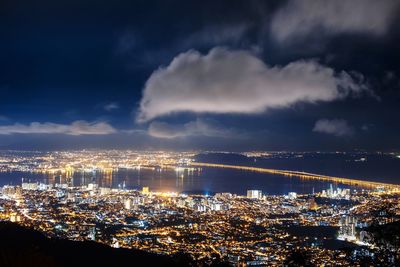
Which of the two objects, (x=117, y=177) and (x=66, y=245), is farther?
(x=117, y=177)

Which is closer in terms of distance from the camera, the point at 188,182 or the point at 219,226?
the point at 219,226

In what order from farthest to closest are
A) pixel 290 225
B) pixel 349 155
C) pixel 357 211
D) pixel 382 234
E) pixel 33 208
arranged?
pixel 349 155
pixel 357 211
pixel 33 208
pixel 290 225
pixel 382 234

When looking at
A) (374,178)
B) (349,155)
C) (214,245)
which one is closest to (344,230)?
(214,245)

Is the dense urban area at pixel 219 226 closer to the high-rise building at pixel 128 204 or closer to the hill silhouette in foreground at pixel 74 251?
the high-rise building at pixel 128 204

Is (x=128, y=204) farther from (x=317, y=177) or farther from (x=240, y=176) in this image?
(x=317, y=177)

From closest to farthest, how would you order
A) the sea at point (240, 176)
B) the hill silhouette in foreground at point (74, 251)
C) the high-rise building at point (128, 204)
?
the hill silhouette in foreground at point (74, 251), the high-rise building at point (128, 204), the sea at point (240, 176)

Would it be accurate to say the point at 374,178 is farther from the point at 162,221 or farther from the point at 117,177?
the point at 162,221

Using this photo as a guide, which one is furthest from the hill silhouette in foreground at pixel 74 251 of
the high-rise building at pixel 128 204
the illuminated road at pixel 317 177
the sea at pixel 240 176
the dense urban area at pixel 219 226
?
the illuminated road at pixel 317 177

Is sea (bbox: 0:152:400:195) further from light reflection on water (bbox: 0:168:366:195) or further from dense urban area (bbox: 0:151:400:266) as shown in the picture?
dense urban area (bbox: 0:151:400:266)

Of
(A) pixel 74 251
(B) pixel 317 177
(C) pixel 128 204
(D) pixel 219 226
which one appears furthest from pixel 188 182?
(A) pixel 74 251

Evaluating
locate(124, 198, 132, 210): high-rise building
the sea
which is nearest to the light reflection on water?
the sea

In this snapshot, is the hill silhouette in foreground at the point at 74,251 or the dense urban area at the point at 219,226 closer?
the hill silhouette in foreground at the point at 74,251
